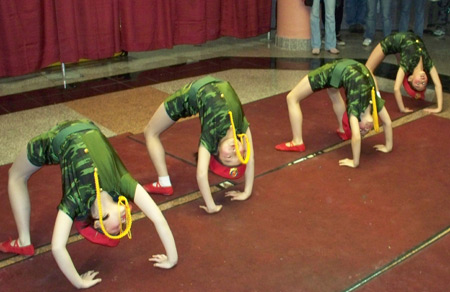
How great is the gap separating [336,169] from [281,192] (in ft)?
1.54

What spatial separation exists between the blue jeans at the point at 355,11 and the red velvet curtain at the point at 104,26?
1.61 m

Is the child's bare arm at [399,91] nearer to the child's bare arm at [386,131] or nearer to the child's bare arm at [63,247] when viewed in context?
the child's bare arm at [386,131]

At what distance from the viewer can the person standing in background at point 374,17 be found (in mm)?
6496

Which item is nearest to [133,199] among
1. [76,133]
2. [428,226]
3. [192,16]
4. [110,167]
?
[110,167]

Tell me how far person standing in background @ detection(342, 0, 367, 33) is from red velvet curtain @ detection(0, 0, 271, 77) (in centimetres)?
161

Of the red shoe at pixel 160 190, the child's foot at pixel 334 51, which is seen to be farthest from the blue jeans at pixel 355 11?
the red shoe at pixel 160 190

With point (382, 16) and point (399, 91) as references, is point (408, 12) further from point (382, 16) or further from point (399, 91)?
point (399, 91)

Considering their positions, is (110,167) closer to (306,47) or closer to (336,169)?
(336,169)

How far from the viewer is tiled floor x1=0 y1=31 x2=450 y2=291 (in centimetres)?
415

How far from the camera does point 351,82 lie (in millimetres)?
3186

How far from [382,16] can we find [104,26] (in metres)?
3.39

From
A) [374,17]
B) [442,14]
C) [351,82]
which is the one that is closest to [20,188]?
[351,82]

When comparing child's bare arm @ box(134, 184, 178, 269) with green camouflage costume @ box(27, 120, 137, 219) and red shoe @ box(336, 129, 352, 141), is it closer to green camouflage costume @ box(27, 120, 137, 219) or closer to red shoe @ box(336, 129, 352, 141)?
green camouflage costume @ box(27, 120, 137, 219)

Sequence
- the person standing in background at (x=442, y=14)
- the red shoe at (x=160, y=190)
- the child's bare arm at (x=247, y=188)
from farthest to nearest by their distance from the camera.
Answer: the person standing in background at (x=442, y=14)
the red shoe at (x=160, y=190)
the child's bare arm at (x=247, y=188)
